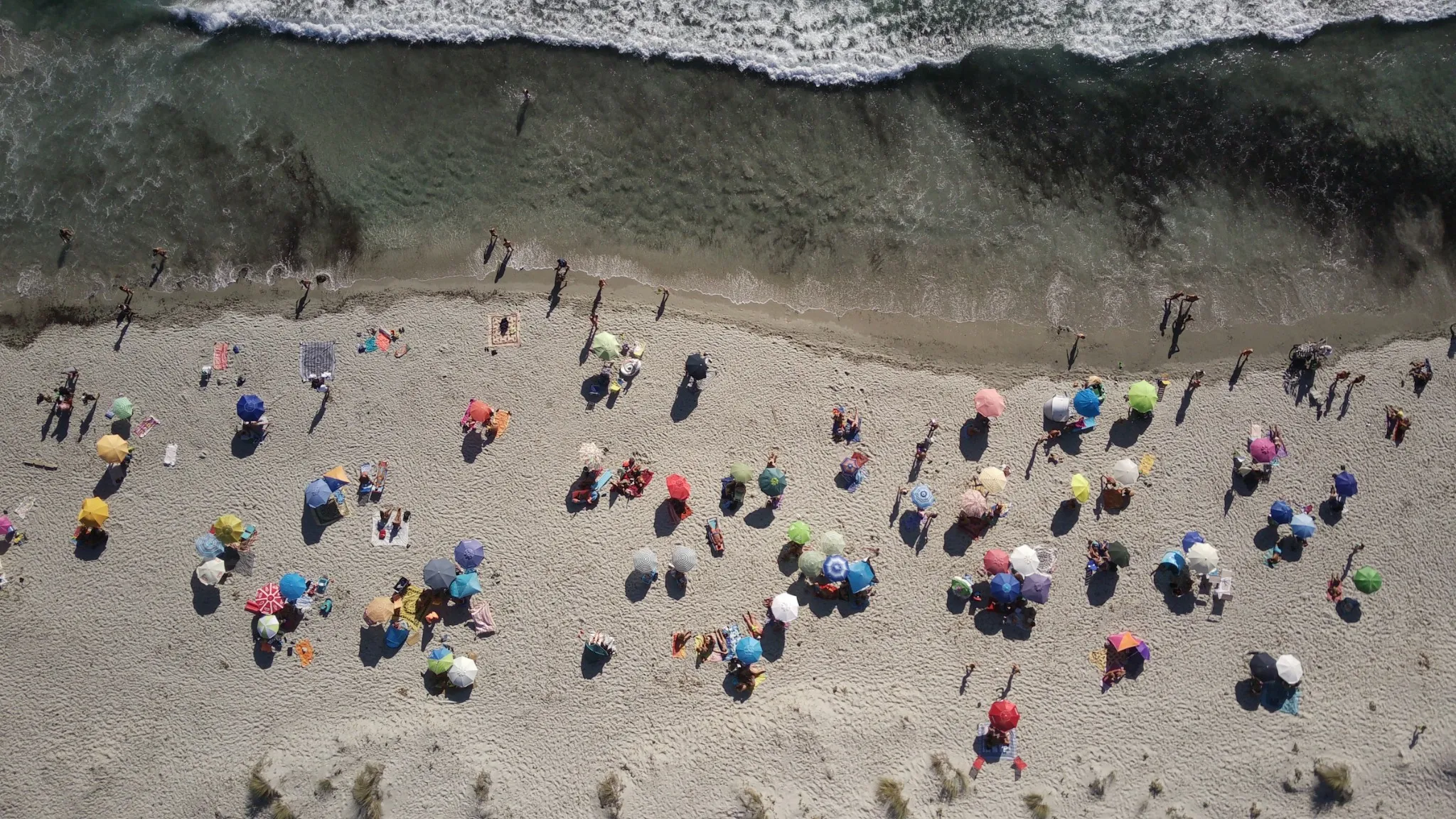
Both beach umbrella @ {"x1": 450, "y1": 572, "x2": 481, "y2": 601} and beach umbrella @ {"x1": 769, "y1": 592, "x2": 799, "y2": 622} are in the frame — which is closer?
beach umbrella @ {"x1": 450, "y1": 572, "x2": 481, "y2": 601}

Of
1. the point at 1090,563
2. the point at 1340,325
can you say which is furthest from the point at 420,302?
the point at 1340,325

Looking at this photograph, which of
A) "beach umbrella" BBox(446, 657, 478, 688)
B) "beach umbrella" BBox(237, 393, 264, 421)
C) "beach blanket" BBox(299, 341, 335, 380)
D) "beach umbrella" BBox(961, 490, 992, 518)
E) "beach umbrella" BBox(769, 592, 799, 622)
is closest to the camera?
"beach umbrella" BBox(446, 657, 478, 688)

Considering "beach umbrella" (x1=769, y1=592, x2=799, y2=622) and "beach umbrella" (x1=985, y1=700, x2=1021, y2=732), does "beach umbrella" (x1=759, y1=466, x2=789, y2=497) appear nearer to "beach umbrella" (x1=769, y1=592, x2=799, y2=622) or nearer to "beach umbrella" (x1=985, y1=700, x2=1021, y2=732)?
"beach umbrella" (x1=769, y1=592, x2=799, y2=622)

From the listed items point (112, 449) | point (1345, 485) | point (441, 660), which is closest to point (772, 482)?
point (441, 660)

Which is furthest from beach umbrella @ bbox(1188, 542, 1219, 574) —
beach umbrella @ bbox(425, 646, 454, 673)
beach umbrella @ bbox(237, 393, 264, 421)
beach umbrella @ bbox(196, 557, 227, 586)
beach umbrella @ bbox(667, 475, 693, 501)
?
beach umbrella @ bbox(196, 557, 227, 586)

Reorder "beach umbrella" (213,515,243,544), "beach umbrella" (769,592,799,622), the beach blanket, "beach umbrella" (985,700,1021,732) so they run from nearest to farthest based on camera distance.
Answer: "beach umbrella" (985,700,1021,732) < "beach umbrella" (769,592,799,622) < "beach umbrella" (213,515,243,544) < the beach blanket

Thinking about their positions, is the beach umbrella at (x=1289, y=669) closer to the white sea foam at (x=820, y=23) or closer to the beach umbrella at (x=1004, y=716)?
the beach umbrella at (x=1004, y=716)

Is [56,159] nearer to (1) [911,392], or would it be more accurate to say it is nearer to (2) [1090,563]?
(1) [911,392]
